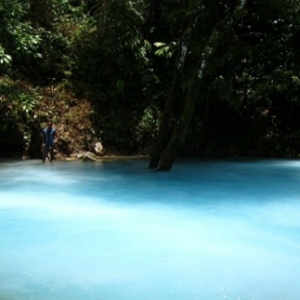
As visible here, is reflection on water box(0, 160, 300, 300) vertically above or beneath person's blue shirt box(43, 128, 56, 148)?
beneath

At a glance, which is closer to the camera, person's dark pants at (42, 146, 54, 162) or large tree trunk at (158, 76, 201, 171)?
large tree trunk at (158, 76, 201, 171)

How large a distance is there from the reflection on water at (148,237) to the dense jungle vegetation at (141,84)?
4063mm

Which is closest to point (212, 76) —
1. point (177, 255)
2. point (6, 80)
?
point (6, 80)

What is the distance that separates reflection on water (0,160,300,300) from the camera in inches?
170

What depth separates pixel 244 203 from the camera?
8.09m

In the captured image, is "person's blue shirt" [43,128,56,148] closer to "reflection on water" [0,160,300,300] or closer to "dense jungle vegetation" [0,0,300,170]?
"dense jungle vegetation" [0,0,300,170]

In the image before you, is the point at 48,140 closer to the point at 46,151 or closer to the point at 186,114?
the point at 46,151

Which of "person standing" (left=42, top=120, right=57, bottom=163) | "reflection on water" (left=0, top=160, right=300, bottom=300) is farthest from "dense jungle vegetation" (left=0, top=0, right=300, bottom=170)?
"reflection on water" (left=0, top=160, right=300, bottom=300)

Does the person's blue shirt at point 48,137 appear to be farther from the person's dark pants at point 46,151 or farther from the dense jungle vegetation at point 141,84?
the dense jungle vegetation at point 141,84

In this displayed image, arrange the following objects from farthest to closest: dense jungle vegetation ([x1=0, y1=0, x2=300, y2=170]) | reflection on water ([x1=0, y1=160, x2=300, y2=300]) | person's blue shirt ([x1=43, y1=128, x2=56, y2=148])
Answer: dense jungle vegetation ([x1=0, y1=0, x2=300, y2=170]) < person's blue shirt ([x1=43, y1=128, x2=56, y2=148]) < reflection on water ([x1=0, y1=160, x2=300, y2=300])

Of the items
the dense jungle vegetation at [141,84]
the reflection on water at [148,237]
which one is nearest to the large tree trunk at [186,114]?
the reflection on water at [148,237]

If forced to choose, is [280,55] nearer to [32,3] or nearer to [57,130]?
[57,130]

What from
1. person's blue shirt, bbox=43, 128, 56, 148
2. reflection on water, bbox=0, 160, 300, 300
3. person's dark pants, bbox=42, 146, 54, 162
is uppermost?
person's blue shirt, bbox=43, 128, 56, 148

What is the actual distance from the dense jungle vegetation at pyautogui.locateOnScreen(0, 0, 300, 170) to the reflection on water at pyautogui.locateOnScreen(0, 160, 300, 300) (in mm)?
4063
